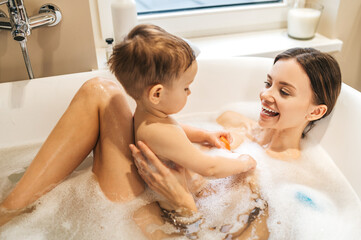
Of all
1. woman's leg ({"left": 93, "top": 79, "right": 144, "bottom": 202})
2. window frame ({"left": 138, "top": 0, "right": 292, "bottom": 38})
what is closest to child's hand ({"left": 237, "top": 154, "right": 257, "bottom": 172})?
woman's leg ({"left": 93, "top": 79, "right": 144, "bottom": 202})

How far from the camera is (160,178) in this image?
107 centimetres

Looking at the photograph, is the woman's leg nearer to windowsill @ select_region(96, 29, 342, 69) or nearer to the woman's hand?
the woman's hand

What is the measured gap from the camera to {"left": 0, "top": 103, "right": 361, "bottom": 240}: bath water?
1.09 metres

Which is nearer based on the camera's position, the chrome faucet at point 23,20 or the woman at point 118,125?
the woman at point 118,125

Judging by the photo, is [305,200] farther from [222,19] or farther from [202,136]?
[222,19]

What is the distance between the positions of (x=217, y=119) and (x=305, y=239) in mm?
681

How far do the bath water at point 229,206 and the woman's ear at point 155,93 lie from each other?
36 centimetres

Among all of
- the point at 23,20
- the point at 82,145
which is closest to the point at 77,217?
the point at 82,145

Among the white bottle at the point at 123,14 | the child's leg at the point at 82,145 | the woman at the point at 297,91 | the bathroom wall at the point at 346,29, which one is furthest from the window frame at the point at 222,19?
the child's leg at the point at 82,145

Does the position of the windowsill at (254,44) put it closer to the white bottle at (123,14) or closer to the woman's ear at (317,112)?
the white bottle at (123,14)

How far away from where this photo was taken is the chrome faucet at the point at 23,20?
4.13ft

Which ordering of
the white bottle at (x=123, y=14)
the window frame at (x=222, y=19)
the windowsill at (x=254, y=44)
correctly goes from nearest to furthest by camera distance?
the white bottle at (x=123, y=14)
the windowsill at (x=254, y=44)
the window frame at (x=222, y=19)

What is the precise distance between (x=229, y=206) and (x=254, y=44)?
1.02 metres

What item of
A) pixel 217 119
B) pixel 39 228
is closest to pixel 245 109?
pixel 217 119
